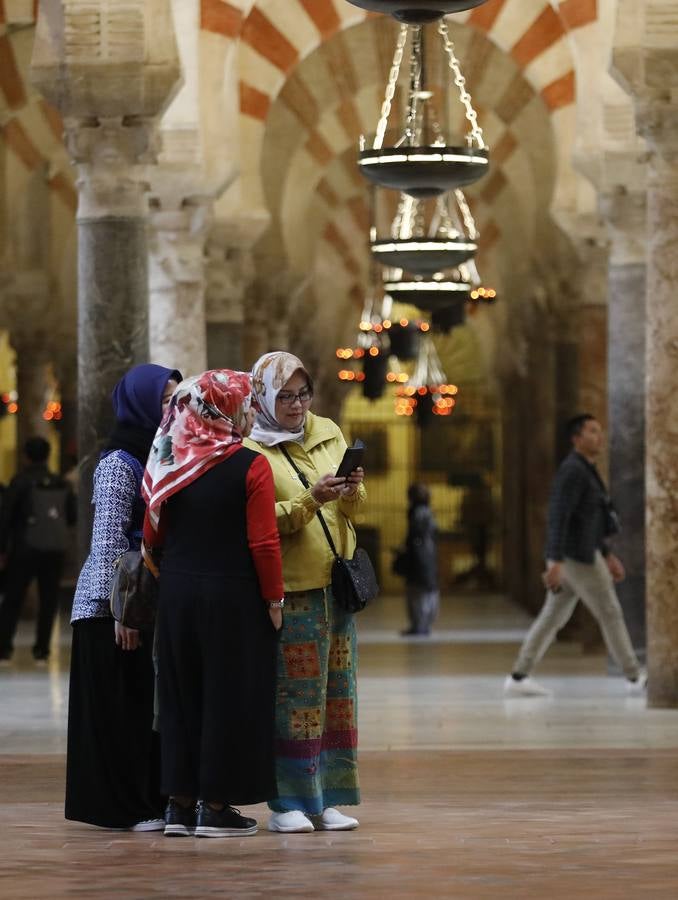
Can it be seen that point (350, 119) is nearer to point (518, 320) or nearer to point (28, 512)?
point (518, 320)

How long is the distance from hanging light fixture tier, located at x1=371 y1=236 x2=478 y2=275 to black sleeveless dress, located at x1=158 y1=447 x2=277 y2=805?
6.87 meters

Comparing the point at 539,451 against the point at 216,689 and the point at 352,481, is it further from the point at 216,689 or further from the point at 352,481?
the point at 216,689

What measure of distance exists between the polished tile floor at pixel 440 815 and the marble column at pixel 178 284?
220 centimetres

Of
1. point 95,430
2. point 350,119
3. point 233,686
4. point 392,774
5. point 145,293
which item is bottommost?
point 392,774

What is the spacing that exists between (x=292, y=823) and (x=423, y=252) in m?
7.07

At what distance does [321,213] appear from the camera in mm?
20703

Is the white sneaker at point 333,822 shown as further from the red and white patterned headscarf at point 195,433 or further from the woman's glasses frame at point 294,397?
the woman's glasses frame at point 294,397

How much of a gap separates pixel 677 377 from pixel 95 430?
7.84 feet

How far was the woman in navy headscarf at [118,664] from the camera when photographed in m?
5.18

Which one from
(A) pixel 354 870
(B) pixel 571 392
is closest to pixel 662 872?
(A) pixel 354 870

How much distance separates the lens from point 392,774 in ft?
22.0

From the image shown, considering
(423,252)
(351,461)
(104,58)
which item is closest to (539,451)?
(423,252)

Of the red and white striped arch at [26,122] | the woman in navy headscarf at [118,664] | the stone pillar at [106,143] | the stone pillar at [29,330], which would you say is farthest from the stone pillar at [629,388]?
the stone pillar at [29,330]

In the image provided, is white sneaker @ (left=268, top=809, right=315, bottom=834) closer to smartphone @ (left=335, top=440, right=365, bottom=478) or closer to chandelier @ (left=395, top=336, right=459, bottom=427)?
smartphone @ (left=335, top=440, right=365, bottom=478)
